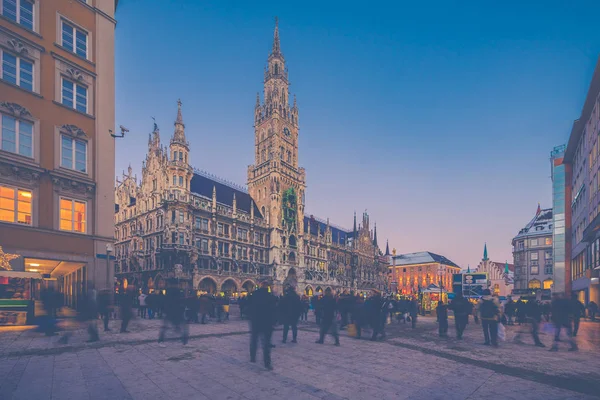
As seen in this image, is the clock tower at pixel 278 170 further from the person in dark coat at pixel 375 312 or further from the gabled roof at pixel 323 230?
the person in dark coat at pixel 375 312

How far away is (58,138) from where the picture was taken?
55.6 ft

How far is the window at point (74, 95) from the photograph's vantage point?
17.7 meters

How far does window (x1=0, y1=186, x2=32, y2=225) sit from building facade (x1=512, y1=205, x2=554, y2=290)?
78363 millimetres

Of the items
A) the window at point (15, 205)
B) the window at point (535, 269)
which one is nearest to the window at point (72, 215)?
the window at point (15, 205)

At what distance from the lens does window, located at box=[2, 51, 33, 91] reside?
15609 mm

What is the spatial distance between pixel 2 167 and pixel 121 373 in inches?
511

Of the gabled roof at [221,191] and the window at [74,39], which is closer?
the window at [74,39]

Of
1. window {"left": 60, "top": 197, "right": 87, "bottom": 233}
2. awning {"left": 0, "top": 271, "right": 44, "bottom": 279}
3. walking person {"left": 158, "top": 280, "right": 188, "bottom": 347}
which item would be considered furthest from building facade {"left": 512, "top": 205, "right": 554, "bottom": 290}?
awning {"left": 0, "top": 271, "right": 44, "bottom": 279}

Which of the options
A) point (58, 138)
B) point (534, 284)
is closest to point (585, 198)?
point (534, 284)

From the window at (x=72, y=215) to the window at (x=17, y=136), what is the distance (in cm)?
274

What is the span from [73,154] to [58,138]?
3.27 feet

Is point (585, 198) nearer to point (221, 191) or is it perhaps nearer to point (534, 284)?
point (534, 284)

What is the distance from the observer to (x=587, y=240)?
30938 mm

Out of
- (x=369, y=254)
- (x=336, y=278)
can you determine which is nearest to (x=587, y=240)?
(x=336, y=278)
